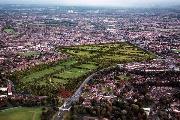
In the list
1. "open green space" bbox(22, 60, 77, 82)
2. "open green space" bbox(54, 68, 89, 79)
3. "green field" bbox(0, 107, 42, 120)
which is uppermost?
"open green space" bbox(54, 68, 89, 79)

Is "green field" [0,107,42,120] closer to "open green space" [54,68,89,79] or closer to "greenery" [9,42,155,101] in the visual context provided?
"greenery" [9,42,155,101]

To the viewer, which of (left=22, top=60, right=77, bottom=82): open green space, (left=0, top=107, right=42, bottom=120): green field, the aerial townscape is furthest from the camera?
(left=22, top=60, right=77, bottom=82): open green space

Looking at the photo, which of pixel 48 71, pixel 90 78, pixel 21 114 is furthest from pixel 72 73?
pixel 21 114

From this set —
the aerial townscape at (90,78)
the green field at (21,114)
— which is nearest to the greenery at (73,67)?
the aerial townscape at (90,78)

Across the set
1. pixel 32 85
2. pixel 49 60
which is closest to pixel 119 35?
pixel 49 60

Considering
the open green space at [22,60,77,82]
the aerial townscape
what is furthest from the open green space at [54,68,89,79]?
the open green space at [22,60,77,82]

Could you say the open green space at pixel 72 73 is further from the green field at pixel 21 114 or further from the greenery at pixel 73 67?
the green field at pixel 21 114

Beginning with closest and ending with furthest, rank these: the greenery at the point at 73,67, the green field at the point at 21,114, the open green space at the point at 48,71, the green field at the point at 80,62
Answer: the green field at the point at 21,114
the greenery at the point at 73,67
the green field at the point at 80,62
the open green space at the point at 48,71
